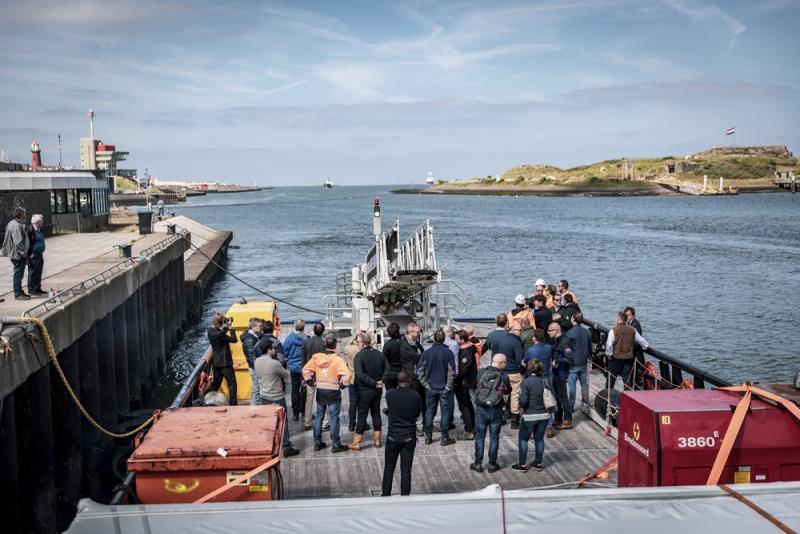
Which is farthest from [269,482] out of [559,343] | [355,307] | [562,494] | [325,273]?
[325,273]

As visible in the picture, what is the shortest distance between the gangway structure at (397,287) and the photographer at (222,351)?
4.39 meters

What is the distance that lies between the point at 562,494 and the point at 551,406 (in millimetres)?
4744

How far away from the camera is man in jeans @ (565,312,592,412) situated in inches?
460

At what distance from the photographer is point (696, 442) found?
6902 millimetres

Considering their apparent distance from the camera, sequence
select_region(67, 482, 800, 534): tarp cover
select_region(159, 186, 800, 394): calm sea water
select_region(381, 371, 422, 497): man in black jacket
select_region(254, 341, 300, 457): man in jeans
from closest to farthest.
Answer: select_region(67, 482, 800, 534): tarp cover, select_region(381, 371, 422, 497): man in black jacket, select_region(254, 341, 300, 457): man in jeans, select_region(159, 186, 800, 394): calm sea water

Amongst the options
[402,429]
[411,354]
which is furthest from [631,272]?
[402,429]

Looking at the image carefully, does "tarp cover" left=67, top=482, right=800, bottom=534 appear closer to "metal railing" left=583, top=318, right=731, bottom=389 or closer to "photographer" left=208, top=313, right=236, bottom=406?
"metal railing" left=583, top=318, right=731, bottom=389

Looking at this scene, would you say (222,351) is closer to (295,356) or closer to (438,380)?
(295,356)

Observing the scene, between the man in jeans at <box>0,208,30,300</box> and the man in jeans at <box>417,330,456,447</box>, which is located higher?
the man in jeans at <box>0,208,30,300</box>

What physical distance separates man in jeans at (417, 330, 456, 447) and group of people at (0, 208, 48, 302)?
636 cm

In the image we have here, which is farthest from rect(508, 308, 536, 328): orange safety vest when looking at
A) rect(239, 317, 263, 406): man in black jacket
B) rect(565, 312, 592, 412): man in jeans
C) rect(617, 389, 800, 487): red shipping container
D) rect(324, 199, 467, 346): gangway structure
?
rect(617, 389, 800, 487): red shipping container

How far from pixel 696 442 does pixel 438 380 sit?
4.34m

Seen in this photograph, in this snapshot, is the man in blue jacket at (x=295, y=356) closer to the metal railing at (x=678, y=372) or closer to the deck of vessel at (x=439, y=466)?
the deck of vessel at (x=439, y=466)

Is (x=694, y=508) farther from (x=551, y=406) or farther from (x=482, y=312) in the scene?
(x=482, y=312)
